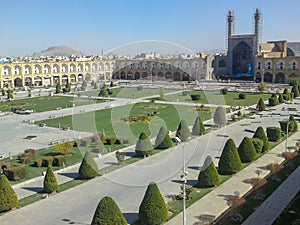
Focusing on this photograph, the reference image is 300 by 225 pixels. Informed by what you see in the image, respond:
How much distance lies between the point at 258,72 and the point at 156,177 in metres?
60.3

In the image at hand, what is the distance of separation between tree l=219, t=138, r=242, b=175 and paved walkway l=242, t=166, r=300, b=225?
98.3 inches

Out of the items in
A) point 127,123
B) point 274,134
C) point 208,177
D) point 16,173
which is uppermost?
point 274,134

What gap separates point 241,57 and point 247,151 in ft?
206

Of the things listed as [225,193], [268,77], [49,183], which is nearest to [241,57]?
[268,77]

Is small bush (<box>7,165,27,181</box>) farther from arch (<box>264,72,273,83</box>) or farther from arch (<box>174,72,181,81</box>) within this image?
arch (<box>174,72,181,81</box>)

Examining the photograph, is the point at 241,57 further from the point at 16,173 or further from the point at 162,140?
the point at 16,173

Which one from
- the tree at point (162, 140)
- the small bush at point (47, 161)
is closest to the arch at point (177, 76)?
the tree at point (162, 140)


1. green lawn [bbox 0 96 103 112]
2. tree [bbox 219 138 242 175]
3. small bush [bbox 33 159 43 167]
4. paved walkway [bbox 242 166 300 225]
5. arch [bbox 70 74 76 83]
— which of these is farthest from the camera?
arch [bbox 70 74 76 83]

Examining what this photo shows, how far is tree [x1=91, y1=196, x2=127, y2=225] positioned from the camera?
11.5 m

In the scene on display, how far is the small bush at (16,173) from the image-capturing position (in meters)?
18.7

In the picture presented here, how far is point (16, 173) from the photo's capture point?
738 inches

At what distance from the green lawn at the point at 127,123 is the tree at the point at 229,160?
363 inches

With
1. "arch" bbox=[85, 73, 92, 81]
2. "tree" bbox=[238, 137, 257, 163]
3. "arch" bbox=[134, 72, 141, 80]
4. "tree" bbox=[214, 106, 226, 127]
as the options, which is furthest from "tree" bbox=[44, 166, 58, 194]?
"arch" bbox=[134, 72, 141, 80]

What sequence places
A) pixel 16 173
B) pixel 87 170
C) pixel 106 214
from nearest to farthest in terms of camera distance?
pixel 106 214, pixel 87 170, pixel 16 173
